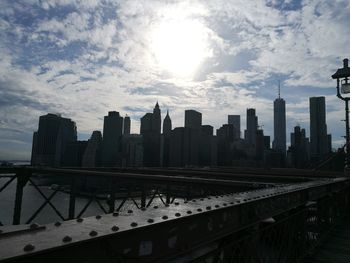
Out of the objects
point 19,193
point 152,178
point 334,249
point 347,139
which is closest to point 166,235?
point 334,249

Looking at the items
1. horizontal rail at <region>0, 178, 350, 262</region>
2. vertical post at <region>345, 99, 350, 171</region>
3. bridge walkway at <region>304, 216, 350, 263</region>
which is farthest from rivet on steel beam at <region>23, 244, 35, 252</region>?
vertical post at <region>345, 99, 350, 171</region>

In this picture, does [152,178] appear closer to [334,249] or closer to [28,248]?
[334,249]

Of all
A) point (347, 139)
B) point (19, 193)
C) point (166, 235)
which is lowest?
point (19, 193)

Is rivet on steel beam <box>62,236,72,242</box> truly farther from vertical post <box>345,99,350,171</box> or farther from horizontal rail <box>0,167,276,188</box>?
vertical post <box>345,99,350,171</box>

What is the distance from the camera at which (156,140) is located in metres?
137

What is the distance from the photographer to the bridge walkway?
654 centimetres

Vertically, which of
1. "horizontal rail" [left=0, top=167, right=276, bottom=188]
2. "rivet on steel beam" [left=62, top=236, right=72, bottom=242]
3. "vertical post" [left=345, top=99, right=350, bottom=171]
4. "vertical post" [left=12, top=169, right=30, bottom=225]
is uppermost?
"vertical post" [left=345, top=99, right=350, bottom=171]

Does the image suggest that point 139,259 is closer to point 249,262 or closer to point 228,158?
point 249,262

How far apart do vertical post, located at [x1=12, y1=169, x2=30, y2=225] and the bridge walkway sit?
49.1 feet

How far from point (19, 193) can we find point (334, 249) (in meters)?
15.5

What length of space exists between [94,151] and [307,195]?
120 m

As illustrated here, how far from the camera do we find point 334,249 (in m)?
7.31

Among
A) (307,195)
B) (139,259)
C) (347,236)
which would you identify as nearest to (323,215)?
(347,236)

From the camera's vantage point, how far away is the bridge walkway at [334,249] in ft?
21.5
